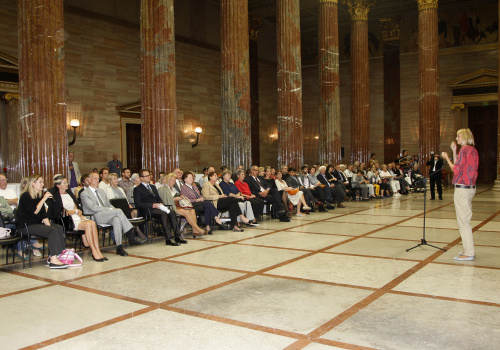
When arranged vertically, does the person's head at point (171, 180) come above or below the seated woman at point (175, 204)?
above

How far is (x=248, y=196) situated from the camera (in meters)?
11.1

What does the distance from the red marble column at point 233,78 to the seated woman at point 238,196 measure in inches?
103

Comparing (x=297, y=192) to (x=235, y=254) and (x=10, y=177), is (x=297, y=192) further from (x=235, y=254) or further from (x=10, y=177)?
(x=10, y=177)

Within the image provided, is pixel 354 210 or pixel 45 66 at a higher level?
pixel 45 66

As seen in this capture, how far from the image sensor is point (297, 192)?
40.8 ft

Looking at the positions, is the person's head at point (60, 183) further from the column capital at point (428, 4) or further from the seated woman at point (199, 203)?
the column capital at point (428, 4)

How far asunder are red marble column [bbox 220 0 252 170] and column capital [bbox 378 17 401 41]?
1582cm

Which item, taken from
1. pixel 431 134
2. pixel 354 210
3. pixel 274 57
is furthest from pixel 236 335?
pixel 274 57

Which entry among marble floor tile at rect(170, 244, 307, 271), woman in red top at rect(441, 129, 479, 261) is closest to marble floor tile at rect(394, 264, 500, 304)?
woman in red top at rect(441, 129, 479, 261)

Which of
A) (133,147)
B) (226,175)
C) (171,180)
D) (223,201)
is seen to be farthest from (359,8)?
(171,180)

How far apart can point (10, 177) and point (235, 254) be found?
9.92 metres

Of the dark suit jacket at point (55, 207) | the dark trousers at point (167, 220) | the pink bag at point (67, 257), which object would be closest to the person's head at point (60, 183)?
the dark suit jacket at point (55, 207)

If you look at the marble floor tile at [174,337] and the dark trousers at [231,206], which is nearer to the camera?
the marble floor tile at [174,337]

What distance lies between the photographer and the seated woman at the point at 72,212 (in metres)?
7.16
